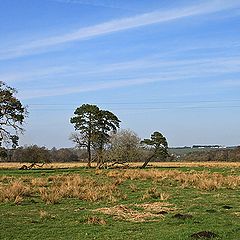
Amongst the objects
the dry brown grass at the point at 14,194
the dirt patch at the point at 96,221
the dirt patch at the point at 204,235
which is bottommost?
the dirt patch at the point at 204,235

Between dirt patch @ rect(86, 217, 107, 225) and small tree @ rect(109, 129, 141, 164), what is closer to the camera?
dirt patch @ rect(86, 217, 107, 225)

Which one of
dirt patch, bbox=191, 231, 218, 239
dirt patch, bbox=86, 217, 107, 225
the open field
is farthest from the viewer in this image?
dirt patch, bbox=86, 217, 107, 225

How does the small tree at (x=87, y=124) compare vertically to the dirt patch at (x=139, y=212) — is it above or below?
above

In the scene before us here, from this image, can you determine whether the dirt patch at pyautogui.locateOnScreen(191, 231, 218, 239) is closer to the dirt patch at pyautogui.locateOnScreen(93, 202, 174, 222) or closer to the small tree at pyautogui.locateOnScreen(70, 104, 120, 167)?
the dirt patch at pyautogui.locateOnScreen(93, 202, 174, 222)

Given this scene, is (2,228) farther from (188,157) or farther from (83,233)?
(188,157)

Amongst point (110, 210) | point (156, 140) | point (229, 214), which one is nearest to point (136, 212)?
point (110, 210)

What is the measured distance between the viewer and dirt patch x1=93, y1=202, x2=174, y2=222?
52.3ft

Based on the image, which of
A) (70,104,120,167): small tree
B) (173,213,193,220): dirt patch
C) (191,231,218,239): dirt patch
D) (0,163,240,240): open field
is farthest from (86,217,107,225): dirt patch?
(70,104,120,167): small tree

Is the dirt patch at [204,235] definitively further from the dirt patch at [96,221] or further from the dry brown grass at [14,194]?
the dry brown grass at [14,194]

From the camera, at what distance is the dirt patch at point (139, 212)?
15953 millimetres

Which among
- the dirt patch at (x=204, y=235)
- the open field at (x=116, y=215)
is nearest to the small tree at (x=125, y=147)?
the open field at (x=116, y=215)

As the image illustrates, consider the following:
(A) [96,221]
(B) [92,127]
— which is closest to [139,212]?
(A) [96,221]

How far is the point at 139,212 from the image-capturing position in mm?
17359

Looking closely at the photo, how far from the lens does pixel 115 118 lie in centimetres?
7594
